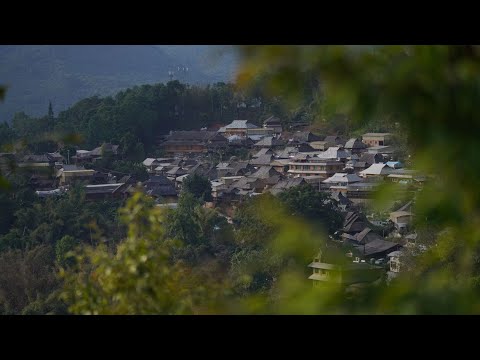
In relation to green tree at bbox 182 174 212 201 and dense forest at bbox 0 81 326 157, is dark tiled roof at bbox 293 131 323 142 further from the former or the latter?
green tree at bbox 182 174 212 201

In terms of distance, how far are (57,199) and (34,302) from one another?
1.99m

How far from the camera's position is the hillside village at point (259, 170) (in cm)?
588

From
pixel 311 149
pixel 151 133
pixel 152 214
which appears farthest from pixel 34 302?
pixel 311 149

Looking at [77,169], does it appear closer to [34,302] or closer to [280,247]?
[34,302]

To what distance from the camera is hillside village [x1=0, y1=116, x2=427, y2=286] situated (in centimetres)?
588

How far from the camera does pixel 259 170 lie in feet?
30.5

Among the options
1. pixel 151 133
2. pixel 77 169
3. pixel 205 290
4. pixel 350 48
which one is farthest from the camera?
pixel 151 133

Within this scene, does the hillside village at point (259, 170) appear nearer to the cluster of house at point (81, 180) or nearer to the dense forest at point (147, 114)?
the cluster of house at point (81, 180)

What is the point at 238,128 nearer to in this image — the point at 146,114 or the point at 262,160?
the point at 262,160

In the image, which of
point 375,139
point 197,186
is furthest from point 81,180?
point 375,139

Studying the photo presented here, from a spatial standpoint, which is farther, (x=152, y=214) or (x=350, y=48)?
(x=152, y=214)

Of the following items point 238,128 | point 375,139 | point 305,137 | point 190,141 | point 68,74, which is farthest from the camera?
point 238,128

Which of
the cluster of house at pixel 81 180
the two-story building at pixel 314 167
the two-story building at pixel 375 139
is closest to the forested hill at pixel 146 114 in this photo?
the cluster of house at pixel 81 180
